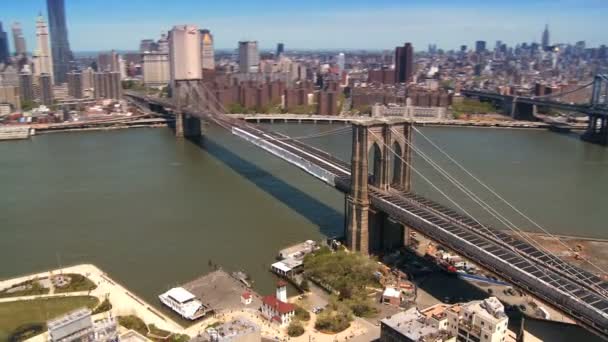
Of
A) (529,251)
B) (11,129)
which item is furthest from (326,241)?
(11,129)

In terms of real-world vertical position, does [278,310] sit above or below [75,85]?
below

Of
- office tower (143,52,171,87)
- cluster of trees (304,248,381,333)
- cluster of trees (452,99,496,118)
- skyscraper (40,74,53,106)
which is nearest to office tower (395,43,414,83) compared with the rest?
cluster of trees (452,99,496,118)

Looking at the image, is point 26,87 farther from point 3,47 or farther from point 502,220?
point 502,220

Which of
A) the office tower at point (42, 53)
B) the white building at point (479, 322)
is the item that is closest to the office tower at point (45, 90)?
the office tower at point (42, 53)

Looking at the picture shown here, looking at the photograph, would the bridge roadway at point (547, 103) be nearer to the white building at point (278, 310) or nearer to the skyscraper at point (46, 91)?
the white building at point (278, 310)

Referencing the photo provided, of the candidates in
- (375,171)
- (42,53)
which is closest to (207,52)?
(42,53)

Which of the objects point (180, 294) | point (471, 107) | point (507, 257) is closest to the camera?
point (507, 257)

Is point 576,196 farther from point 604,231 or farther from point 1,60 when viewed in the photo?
point 1,60
